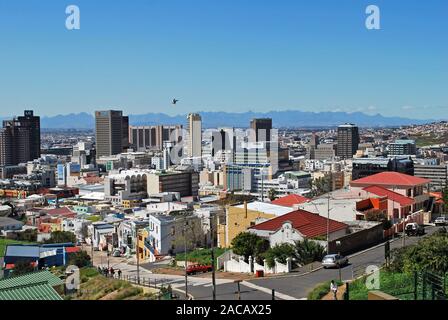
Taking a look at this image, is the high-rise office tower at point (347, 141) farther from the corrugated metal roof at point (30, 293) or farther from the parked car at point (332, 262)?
the corrugated metal roof at point (30, 293)

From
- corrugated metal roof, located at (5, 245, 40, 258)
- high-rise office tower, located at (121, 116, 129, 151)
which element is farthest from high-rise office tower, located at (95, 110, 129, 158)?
corrugated metal roof, located at (5, 245, 40, 258)

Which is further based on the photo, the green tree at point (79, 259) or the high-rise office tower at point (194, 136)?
the high-rise office tower at point (194, 136)

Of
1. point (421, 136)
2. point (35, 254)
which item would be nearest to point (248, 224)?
point (35, 254)

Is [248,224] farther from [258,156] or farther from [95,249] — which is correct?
[258,156]

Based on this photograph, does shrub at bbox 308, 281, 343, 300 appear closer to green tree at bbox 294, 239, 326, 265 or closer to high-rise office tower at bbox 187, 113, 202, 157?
green tree at bbox 294, 239, 326, 265

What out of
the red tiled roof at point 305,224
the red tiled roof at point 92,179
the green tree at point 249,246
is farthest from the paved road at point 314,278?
the red tiled roof at point 92,179

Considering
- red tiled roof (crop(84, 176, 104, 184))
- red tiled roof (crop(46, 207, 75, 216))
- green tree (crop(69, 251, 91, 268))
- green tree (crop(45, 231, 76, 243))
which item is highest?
green tree (crop(69, 251, 91, 268))
